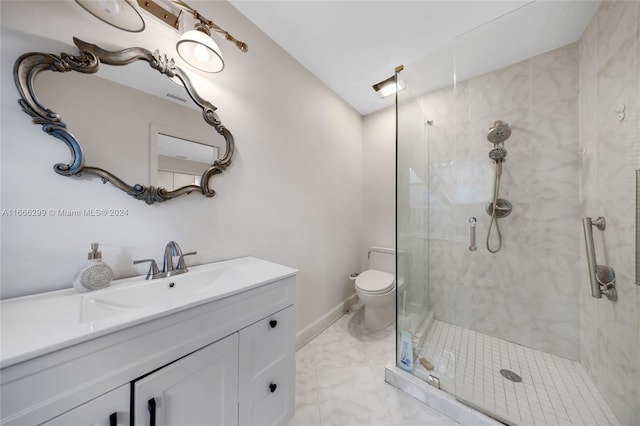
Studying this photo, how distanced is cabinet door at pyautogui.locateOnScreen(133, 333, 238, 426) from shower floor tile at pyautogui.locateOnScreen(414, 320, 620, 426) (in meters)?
1.22

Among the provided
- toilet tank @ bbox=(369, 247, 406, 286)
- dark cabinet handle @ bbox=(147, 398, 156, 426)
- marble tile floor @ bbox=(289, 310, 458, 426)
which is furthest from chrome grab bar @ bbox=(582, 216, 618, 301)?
dark cabinet handle @ bbox=(147, 398, 156, 426)

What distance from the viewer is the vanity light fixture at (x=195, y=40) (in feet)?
3.31

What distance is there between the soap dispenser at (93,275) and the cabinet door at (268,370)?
571 millimetres

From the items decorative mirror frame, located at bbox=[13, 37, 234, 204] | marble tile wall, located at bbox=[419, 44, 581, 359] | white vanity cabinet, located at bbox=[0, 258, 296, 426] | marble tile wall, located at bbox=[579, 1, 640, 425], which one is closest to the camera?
white vanity cabinet, located at bbox=[0, 258, 296, 426]

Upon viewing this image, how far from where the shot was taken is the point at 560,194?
1.58 meters

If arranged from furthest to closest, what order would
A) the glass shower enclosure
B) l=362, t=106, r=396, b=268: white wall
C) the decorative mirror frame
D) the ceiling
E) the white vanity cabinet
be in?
l=362, t=106, r=396, b=268: white wall < the ceiling < the glass shower enclosure < the decorative mirror frame < the white vanity cabinet

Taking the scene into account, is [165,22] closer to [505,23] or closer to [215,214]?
[215,214]

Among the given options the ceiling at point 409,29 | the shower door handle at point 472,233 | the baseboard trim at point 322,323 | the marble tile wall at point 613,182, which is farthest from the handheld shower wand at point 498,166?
the baseboard trim at point 322,323

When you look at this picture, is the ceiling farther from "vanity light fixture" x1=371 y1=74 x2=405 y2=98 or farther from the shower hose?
the shower hose

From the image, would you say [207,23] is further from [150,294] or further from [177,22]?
[150,294]

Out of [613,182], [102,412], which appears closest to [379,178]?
Answer: [613,182]

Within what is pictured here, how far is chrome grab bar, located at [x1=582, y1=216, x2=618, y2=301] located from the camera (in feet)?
3.46

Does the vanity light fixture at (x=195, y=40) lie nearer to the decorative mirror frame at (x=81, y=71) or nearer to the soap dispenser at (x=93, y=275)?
the decorative mirror frame at (x=81, y=71)

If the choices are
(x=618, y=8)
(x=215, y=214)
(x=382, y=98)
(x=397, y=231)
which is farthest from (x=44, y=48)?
(x=618, y=8)
